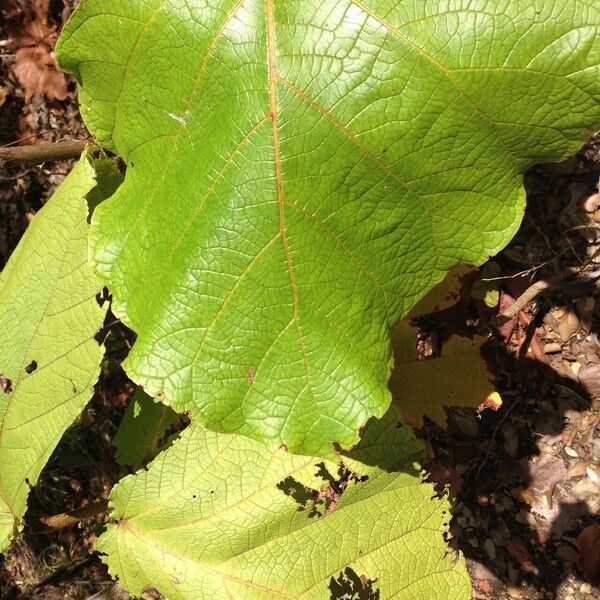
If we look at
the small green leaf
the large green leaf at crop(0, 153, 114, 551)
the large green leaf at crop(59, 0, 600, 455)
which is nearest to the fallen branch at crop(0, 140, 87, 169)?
the large green leaf at crop(0, 153, 114, 551)

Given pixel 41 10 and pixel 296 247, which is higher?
pixel 41 10

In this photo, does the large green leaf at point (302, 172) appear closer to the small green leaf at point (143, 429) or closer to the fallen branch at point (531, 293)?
the small green leaf at point (143, 429)

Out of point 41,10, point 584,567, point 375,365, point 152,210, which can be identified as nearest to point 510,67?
point 375,365

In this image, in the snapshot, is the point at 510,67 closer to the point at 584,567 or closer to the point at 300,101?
the point at 300,101

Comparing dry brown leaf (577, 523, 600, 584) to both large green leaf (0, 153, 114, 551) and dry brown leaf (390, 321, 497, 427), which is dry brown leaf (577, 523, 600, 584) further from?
large green leaf (0, 153, 114, 551)

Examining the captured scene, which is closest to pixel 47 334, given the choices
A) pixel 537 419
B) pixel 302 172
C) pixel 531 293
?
pixel 302 172

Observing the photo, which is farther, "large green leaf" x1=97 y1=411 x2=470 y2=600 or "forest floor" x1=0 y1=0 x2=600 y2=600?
"forest floor" x1=0 y1=0 x2=600 y2=600
